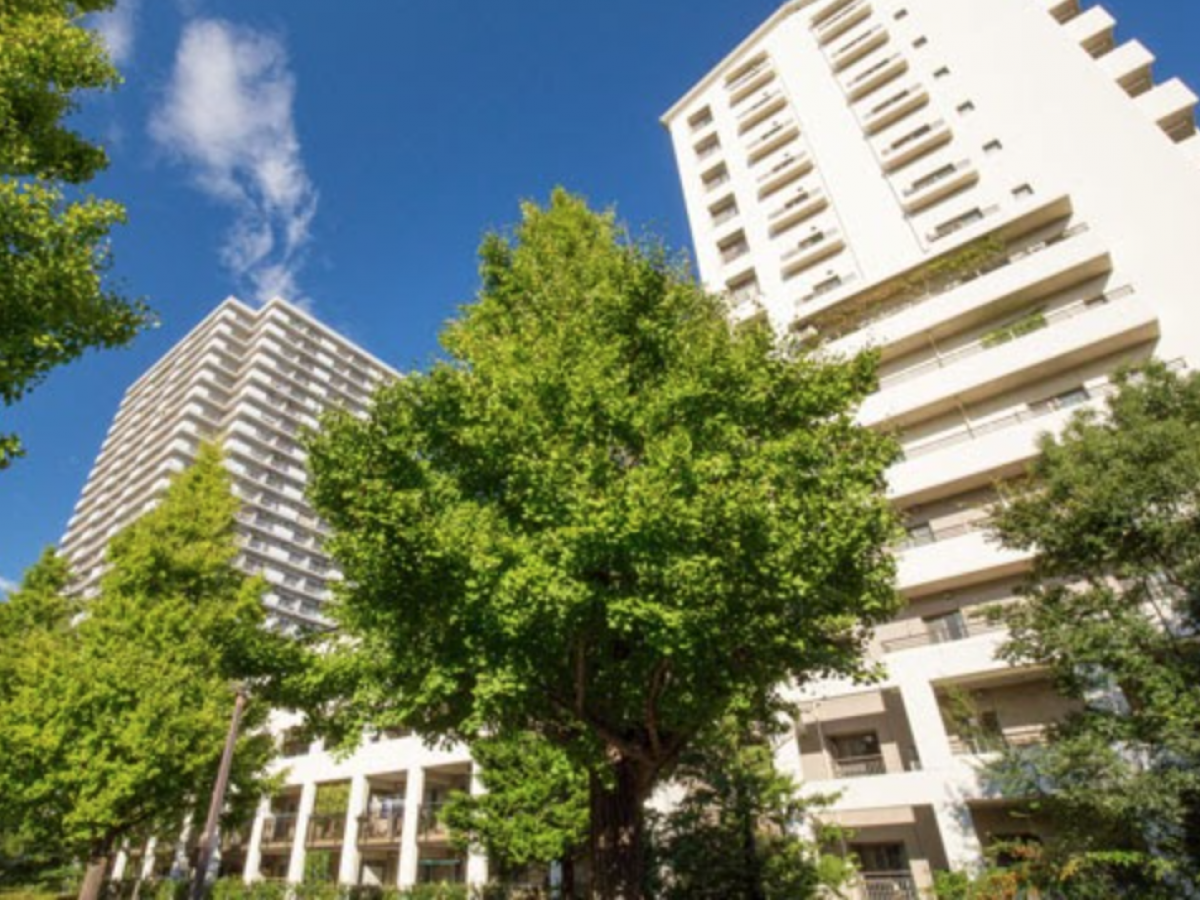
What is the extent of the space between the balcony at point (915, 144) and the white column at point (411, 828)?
33.1 meters

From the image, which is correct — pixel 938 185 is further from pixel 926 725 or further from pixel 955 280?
pixel 926 725

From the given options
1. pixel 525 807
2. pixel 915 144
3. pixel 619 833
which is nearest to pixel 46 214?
pixel 619 833

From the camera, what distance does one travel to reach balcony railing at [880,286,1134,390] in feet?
65.2

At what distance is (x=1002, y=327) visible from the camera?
21.6 metres

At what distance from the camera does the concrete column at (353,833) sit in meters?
25.6

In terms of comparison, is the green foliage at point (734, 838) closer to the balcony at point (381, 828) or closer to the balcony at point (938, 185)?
the balcony at point (381, 828)

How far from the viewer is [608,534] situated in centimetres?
713

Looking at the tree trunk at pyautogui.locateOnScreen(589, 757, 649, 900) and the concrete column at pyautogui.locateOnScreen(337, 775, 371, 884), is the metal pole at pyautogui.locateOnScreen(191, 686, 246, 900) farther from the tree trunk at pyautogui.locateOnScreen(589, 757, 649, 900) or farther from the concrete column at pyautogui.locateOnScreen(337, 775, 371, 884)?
the concrete column at pyautogui.locateOnScreen(337, 775, 371, 884)

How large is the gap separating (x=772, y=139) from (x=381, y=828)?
123 feet

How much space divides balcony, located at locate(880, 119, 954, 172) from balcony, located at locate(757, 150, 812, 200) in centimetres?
374

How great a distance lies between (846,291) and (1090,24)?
18.0 metres

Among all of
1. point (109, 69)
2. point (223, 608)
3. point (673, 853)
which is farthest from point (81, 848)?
point (109, 69)

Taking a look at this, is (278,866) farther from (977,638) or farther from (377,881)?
(977,638)

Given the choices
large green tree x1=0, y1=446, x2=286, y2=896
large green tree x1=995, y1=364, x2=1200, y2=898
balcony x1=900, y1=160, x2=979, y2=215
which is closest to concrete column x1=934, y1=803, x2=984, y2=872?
large green tree x1=995, y1=364, x2=1200, y2=898
